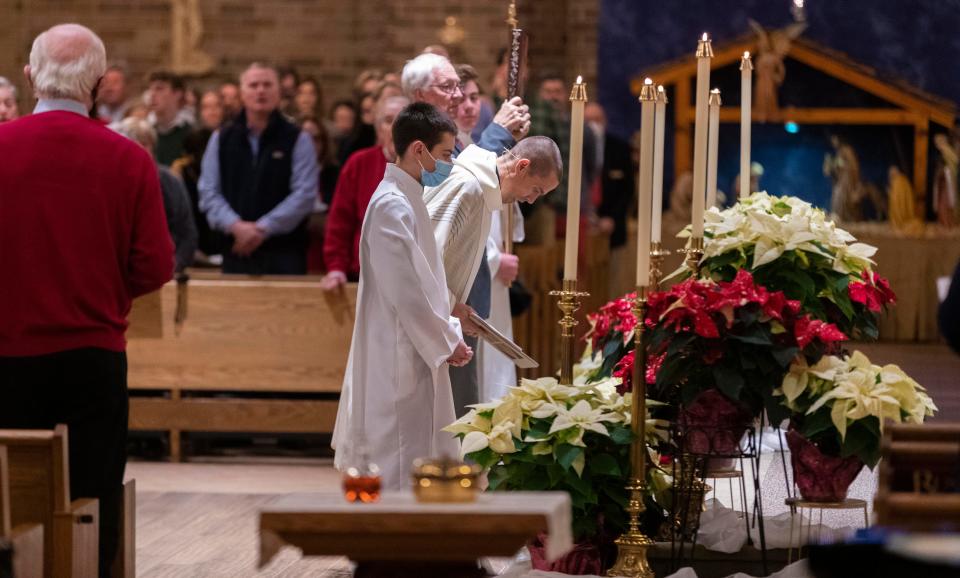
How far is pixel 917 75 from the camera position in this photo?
13.8 m

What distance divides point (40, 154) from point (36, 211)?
0.15 meters

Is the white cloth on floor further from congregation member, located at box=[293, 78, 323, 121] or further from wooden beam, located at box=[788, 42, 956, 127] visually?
wooden beam, located at box=[788, 42, 956, 127]

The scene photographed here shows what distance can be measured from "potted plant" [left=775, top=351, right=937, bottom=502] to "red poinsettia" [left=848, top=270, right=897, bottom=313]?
0.30 m

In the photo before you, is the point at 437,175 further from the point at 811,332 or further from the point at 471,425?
the point at 811,332

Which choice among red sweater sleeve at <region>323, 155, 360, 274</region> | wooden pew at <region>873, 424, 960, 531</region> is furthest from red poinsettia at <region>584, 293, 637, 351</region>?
red sweater sleeve at <region>323, 155, 360, 274</region>

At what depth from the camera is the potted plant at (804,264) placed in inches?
189

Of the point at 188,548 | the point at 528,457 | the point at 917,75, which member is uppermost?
the point at 917,75

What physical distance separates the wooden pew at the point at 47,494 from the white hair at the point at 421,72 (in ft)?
8.25

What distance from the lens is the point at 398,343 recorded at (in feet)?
16.2

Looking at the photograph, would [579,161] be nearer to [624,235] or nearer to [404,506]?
[404,506]

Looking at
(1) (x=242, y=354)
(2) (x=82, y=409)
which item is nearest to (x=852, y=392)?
(2) (x=82, y=409)

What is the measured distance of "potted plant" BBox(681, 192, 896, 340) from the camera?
15.8ft

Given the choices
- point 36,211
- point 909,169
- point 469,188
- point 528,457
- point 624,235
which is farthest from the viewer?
point 909,169

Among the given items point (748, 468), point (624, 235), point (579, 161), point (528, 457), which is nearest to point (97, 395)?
point (528, 457)
